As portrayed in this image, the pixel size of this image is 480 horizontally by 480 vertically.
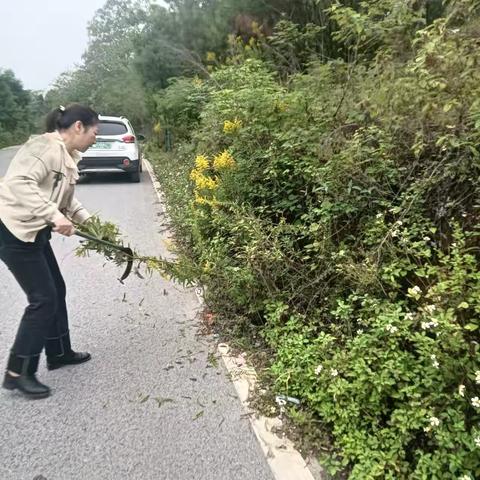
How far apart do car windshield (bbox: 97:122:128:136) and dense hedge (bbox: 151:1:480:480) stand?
803cm

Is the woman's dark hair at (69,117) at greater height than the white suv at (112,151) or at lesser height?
greater

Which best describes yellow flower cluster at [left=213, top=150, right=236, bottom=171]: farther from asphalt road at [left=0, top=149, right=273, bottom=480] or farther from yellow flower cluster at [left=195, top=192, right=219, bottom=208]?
asphalt road at [left=0, top=149, right=273, bottom=480]

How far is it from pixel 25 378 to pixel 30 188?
1310 mm

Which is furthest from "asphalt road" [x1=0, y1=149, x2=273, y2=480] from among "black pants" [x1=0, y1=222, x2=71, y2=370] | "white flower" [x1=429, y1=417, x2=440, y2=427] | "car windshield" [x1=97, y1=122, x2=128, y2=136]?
"car windshield" [x1=97, y1=122, x2=128, y2=136]

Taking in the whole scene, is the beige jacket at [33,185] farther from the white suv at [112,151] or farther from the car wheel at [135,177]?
the car wheel at [135,177]

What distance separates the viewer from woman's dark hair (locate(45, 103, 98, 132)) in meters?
3.39

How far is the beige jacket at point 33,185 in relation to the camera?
3111 mm

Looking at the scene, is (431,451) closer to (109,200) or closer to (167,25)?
(109,200)

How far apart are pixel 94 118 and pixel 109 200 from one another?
782 centimetres

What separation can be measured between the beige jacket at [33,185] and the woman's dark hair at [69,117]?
103 millimetres

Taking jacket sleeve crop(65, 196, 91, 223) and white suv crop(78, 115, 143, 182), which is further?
white suv crop(78, 115, 143, 182)

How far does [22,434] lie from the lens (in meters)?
3.02

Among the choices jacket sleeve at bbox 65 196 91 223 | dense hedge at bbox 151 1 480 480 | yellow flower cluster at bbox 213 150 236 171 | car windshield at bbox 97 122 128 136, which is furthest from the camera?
car windshield at bbox 97 122 128 136

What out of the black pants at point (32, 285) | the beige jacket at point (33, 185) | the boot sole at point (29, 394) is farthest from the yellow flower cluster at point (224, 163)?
the boot sole at point (29, 394)
